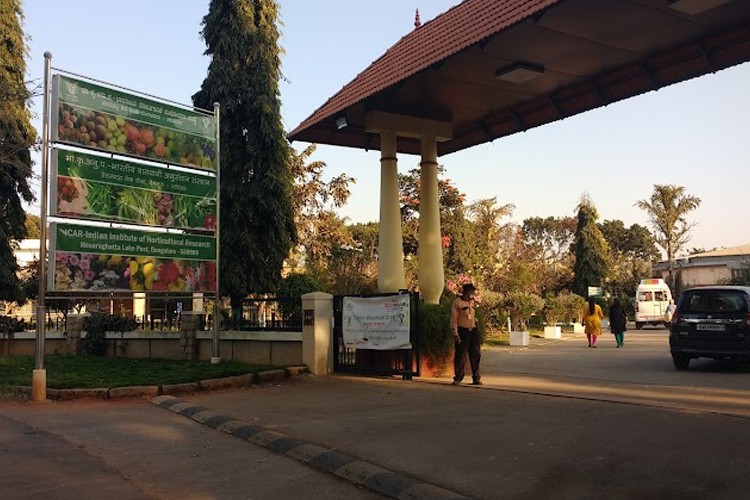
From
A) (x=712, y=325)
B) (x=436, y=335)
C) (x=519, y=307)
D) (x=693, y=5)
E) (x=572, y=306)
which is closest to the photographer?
(x=693, y=5)

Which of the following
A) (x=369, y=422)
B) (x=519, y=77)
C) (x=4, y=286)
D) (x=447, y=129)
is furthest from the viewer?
(x=4, y=286)

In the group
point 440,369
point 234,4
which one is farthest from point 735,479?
point 234,4

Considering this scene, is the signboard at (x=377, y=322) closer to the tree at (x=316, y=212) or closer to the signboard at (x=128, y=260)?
the signboard at (x=128, y=260)

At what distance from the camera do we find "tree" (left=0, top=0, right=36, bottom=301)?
2308 centimetres

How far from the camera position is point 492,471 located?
5629mm

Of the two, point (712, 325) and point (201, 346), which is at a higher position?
point (712, 325)

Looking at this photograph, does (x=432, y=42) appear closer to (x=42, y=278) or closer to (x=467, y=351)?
(x=467, y=351)

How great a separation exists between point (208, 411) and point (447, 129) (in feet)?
29.5

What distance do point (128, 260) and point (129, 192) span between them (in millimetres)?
1369

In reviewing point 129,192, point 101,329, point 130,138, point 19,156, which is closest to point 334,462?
point 129,192

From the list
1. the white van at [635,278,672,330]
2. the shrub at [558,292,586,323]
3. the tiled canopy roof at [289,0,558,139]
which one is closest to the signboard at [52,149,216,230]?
the tiled canopy roof at [289,0,558,139]

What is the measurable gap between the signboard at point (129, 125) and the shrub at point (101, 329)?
276 inches

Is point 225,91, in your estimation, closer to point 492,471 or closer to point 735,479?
point 492,471

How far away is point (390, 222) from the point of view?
15211 millimetres
